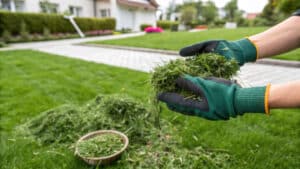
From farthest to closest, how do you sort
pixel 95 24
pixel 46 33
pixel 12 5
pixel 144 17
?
1. pixel 144 17
2. pixel 95 24
3. pixel 12 5
4. pixel 46 33

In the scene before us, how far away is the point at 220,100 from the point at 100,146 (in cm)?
111

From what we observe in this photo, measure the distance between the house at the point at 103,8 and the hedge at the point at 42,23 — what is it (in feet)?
4.02

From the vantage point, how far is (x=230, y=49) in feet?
5.03

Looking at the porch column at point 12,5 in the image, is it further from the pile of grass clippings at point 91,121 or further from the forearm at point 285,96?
the forearm at point 285,96

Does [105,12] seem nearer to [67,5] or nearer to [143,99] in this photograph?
[67,5]

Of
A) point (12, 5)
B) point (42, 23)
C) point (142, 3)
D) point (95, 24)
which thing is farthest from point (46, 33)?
point (142, 3)

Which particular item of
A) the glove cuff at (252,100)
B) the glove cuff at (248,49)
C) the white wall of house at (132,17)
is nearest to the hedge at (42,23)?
the white wall of house at (132,17)

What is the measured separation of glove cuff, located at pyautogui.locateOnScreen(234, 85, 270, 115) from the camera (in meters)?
0.95

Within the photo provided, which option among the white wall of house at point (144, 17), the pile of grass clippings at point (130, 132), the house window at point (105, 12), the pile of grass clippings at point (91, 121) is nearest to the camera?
the pile of grass clippings at point (130, 132)

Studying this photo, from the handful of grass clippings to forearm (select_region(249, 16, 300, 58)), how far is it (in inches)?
48.1

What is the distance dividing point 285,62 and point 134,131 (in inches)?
160

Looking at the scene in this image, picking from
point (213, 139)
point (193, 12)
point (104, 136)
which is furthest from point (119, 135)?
point (193, 12)

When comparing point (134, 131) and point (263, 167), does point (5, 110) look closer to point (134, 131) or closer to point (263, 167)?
point (134, 131)

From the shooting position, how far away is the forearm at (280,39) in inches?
57.1
